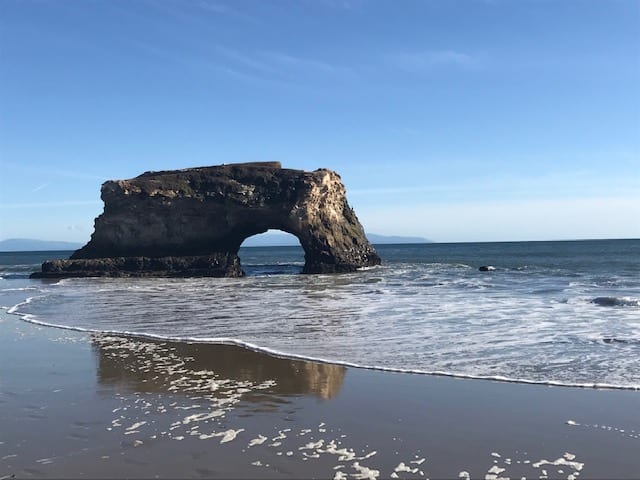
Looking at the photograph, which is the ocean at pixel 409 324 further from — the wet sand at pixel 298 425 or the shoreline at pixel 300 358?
the wet sand at pixel 298 425

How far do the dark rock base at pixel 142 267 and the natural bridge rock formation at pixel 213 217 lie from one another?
0.20 metres

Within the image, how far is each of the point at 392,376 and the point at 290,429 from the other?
2.97 meters

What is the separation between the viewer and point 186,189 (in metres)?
45.8

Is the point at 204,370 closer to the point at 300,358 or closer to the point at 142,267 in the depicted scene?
the point at 300,358

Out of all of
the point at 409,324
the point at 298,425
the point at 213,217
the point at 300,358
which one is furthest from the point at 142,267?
the point at 298,425

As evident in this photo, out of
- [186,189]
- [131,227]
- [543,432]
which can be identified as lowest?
[543,432]

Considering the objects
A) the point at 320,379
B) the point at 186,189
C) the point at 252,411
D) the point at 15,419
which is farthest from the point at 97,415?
the point at 186,189

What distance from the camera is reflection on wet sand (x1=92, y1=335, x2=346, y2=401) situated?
8859 millimetres

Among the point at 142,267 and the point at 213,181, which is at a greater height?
the point at 213,181

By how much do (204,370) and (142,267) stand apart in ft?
114

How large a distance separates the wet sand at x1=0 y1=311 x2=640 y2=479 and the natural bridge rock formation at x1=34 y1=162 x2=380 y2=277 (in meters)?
34.7

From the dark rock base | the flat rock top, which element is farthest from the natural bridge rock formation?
the dark rock base

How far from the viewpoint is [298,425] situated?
22.6 feet

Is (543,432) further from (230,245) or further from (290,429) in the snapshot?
(230,245)
